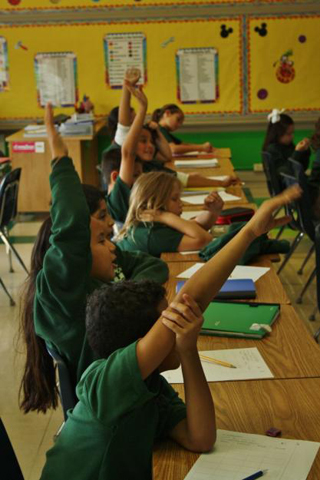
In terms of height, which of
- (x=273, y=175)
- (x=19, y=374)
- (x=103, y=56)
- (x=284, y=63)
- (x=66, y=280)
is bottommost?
(x=19, y=374)

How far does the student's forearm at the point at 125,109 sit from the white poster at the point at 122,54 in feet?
11.4

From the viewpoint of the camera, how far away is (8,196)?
193 inches

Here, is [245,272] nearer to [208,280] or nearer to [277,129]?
[208,280]

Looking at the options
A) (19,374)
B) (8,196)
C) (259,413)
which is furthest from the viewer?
(8,196)

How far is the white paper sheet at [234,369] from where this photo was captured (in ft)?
6.10

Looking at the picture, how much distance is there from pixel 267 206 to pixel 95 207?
115 cm

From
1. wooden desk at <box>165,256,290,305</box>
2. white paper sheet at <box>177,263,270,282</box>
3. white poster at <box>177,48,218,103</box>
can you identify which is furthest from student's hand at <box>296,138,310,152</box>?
white paper sheet at <box>177,263,270,282</box>

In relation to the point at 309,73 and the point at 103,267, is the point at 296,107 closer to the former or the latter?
the point at 309,73

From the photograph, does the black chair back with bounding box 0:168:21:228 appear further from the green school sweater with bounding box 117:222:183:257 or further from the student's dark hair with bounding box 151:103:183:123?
the student's dark hair with bounding box 151:103:183:123

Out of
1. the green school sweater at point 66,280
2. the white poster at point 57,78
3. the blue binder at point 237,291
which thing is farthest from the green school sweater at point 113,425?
the white poster at point 57,78

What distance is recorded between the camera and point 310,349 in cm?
202

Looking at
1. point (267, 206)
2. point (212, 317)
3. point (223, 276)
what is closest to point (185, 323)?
point (223, 276)

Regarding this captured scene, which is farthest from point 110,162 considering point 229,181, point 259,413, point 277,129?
point 259,413

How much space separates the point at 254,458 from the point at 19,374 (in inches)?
94.4
